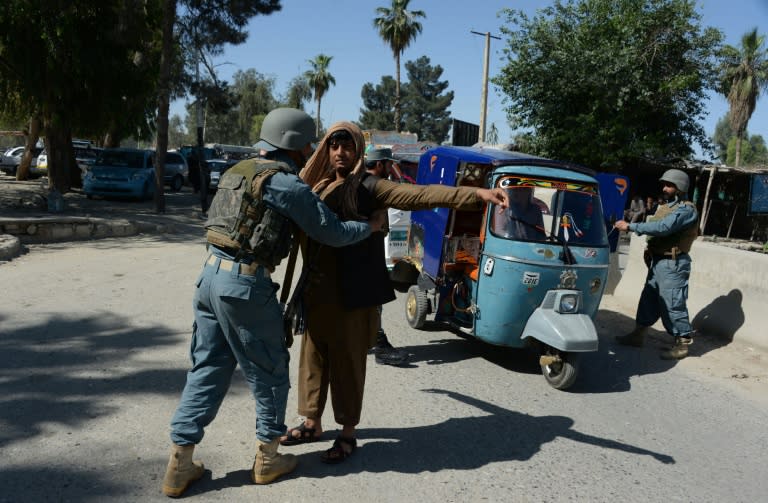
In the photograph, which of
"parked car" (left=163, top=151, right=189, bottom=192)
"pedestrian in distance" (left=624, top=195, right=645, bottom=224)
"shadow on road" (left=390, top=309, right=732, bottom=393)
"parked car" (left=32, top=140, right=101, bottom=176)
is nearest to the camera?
"shadow on road" (left=390, top=309, right=732, bottom=393)

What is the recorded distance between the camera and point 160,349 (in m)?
5.54

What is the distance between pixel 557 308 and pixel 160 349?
3551 mm

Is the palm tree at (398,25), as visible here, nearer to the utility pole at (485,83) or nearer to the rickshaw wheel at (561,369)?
the utility pole at (485,83)

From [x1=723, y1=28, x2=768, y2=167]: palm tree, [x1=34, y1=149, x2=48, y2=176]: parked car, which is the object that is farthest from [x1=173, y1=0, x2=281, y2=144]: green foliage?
[x1=723, y1=28, x2=768, y2=167]: palm tree

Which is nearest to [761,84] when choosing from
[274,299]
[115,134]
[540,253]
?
[115,134]

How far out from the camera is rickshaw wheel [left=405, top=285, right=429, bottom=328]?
6758 mm

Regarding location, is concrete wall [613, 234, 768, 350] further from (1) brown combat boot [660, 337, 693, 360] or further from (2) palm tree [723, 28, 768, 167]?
(2) palm tree [723, 28, 768, 167]

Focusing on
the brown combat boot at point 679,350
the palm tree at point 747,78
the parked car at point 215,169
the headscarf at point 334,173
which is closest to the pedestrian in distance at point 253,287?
the headscarf at point 334,173

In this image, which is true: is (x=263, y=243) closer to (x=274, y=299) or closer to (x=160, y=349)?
(x=274, y=299)

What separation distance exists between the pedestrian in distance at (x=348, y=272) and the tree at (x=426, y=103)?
70.2 meters

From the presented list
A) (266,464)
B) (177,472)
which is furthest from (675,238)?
(177,472)

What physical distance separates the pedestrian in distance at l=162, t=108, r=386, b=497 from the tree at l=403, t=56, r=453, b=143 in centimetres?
7066

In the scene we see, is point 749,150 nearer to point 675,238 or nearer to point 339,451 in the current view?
point 675,238

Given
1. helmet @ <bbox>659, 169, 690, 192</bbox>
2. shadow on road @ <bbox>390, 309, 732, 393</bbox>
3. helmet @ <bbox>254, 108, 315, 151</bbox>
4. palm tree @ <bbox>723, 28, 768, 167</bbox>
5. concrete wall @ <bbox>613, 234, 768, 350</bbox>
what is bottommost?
shadow on road @ <bbox>390, 309, 732, 393</bbox>
